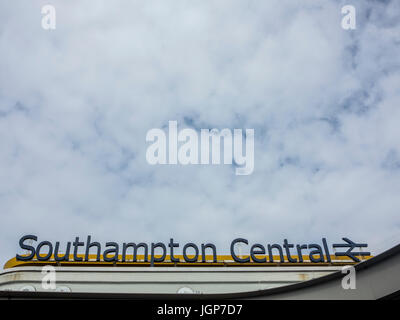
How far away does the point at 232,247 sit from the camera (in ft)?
77.0

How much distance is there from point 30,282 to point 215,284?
1112cm

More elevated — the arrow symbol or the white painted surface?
the arrow symbol

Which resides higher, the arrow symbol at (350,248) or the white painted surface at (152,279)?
the arrow symbol at (350,248)

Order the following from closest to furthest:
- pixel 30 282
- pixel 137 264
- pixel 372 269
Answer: pixel 372 269, pixel 30 282, pixel 137 264

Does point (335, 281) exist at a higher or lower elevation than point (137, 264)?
lower

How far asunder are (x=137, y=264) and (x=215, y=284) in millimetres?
5176

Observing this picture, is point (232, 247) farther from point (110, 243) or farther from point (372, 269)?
point (372, 269)

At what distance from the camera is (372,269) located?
9797 mm
